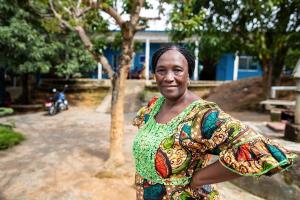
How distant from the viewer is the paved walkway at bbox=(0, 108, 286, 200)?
4945 millimetres

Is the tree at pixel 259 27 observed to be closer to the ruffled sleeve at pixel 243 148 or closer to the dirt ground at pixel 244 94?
the dirt ground at pixel 244 94

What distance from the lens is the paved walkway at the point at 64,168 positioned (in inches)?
195

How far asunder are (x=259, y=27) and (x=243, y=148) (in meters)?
11.8

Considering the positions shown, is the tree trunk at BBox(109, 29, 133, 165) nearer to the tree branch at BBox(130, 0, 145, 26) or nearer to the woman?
the tree branch at BBox(130, 0, 145, 26)

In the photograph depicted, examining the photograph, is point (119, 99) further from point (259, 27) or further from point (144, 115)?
point (259, 27)

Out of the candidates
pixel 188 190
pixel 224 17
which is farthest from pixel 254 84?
pixel 188 190

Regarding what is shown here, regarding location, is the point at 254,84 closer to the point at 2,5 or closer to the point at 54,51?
the point at 54,51

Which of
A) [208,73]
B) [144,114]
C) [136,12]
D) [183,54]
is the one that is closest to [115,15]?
[136,12]

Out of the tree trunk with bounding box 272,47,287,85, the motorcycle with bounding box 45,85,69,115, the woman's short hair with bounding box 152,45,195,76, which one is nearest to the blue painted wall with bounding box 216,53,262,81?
the tree trunk with bounding box 272,47,287,85

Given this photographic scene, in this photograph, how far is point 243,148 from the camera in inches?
54.0

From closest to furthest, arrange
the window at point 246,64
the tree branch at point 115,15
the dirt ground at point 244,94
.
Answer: the tree branch at point 115,15, the dirt ground at point 244,94, the window at point 246,64

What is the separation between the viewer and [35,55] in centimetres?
1219

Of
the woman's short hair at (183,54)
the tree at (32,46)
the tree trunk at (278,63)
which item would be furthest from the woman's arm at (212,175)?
the tree trunk at (278,63)

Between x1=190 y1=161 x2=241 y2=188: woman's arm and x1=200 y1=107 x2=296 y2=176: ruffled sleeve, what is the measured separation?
0.14 feet
